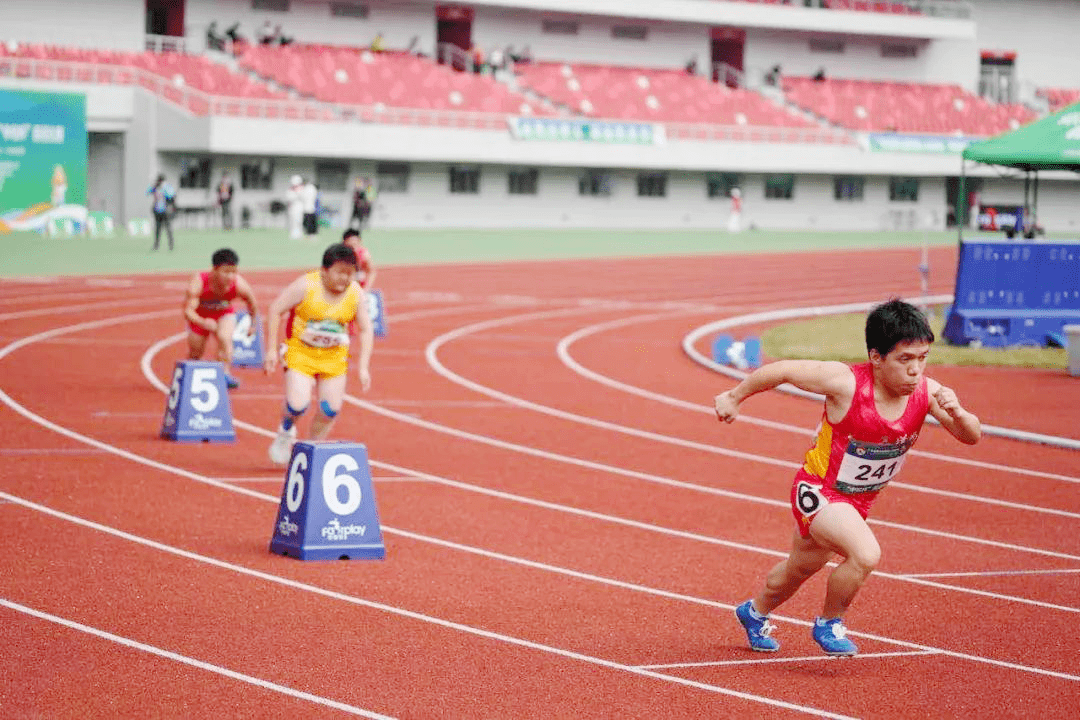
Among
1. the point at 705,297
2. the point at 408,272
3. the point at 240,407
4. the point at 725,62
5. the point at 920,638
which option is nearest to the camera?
the point at 920,638

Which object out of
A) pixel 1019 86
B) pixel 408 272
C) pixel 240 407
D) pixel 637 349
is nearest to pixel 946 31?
pixel 1019 86

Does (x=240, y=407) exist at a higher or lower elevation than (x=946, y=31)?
lower

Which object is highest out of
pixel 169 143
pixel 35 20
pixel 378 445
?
pixel 35 20

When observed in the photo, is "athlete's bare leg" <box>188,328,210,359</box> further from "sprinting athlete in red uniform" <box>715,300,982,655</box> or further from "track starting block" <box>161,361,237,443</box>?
"sprinting athlete in red uniform" <box>715,300,982,655</box>

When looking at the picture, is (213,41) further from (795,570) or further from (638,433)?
(795,570)

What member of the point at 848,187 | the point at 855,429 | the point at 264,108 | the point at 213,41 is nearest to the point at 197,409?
the point at 855,429

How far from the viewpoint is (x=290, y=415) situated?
12531 mm

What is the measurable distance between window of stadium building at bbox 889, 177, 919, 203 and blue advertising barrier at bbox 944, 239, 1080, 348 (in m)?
43.6

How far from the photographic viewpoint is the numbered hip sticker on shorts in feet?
23.7

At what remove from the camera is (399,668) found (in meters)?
7.32

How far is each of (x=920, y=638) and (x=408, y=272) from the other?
1121 inches

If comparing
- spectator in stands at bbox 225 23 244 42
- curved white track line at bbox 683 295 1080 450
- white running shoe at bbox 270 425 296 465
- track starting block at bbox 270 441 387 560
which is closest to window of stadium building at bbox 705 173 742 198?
spectator in stands at bbox 225 23 244 42

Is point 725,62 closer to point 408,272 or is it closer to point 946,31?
point 946,31

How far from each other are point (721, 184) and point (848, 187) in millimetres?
5313
